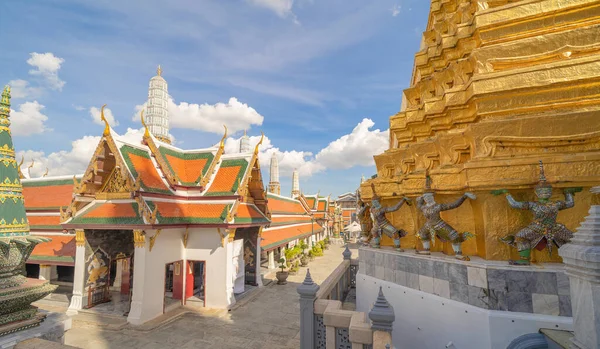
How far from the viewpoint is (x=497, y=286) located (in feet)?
14.0

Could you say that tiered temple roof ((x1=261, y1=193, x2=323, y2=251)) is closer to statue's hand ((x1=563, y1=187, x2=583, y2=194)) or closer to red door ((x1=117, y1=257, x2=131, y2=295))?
red door ((x1=117, y1=257, x2=131, y2=295))

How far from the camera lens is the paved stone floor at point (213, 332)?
29.5 feet

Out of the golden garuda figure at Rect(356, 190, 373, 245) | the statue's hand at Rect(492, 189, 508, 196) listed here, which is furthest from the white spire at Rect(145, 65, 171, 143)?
the statue's hand at Rect(492, 189, 508, 196)

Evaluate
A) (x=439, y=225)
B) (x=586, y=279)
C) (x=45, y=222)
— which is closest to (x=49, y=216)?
(x=45, y=222)

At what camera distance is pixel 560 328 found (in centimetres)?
392

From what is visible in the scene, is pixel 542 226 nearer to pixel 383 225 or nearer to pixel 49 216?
pixel 383 225

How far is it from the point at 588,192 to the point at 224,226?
37.4ft

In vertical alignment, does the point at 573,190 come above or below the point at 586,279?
above

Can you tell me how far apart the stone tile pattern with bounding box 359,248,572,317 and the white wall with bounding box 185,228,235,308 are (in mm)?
9391

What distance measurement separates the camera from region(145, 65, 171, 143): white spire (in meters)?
17.5

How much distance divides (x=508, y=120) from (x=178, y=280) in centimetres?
1325

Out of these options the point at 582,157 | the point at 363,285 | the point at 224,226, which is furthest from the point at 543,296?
the point at 224,226

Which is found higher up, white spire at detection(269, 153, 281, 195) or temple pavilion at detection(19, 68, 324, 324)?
white spire at detection(269, 153, 281, 195)

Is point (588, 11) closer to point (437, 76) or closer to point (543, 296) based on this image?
point (437, 76)
